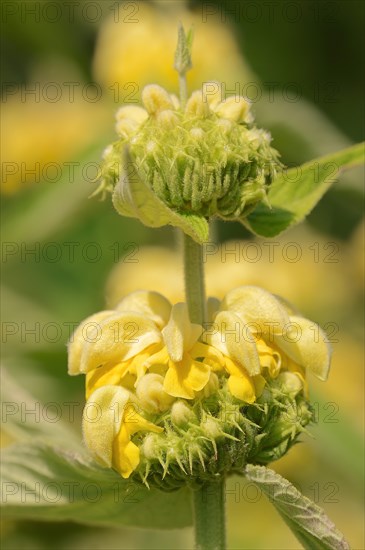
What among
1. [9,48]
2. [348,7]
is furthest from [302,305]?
[9,48]

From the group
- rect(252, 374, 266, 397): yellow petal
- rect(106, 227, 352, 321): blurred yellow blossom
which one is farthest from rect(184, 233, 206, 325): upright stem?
rect(106, 227, 352, 321): blurred yellow blossom

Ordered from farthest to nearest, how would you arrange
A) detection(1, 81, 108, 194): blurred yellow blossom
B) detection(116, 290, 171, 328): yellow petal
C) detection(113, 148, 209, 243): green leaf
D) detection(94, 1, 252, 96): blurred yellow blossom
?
1. detection(1, 81, 108, 194): blurred yellow blossom
2. detection(94, 1, 252, 96): blurred yellow blossom
3. detection(116, 290, 171, 328): yellow petal
4. detection(113, 148, 209, 243): green leaf

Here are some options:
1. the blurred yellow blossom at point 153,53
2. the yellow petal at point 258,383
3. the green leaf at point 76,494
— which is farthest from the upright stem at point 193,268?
the blurred yellow blossom at point 153,53

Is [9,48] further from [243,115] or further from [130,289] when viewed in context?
[243,115]

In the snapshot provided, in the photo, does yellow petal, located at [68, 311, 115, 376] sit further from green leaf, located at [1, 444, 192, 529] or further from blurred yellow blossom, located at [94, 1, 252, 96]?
blurred yellow blossom, located at [94, 1, 252, 96]

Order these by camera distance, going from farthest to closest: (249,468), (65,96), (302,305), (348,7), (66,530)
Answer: (348,7)
(65,96)
(302,305)
(66,530)
(249,468)

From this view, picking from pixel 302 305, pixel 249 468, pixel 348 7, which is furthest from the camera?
pixel 348 7
